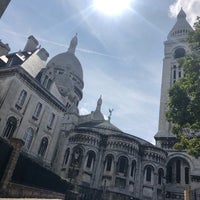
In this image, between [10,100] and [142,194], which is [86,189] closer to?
[142,194]

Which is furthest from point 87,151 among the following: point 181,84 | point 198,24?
point 198,24

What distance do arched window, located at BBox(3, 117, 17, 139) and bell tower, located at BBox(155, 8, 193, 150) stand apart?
86.1ft

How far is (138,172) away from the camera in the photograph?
3344 centimetres

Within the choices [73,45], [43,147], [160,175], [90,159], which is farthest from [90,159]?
[73,45]

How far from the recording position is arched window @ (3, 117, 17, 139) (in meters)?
21.8

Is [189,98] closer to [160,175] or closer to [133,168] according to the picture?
[133,168]

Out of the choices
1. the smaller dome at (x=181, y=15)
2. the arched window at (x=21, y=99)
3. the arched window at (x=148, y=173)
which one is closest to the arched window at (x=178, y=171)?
the arched window at (x=148, y=173)

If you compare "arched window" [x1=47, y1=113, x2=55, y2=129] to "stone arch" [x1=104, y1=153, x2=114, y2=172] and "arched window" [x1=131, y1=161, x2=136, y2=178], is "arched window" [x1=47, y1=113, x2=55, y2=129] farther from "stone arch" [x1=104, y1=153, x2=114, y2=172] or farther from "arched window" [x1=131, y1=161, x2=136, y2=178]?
"arched window" [x1=131, y1=161, x2=136, y2=178]

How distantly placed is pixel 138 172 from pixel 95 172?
674cm

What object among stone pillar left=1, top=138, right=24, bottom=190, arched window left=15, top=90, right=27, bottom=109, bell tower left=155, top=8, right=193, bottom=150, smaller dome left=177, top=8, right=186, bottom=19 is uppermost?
smaller dome left=177, top=8, right=186, bottom=19

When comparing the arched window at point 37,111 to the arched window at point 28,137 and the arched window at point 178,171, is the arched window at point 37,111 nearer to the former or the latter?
the arched window at point 28,137

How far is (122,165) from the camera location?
32375mm

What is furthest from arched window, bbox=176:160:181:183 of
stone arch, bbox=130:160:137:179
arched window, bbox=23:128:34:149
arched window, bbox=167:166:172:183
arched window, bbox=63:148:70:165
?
arched window, bbox=23:128:34:149

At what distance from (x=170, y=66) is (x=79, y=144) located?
27599mm
